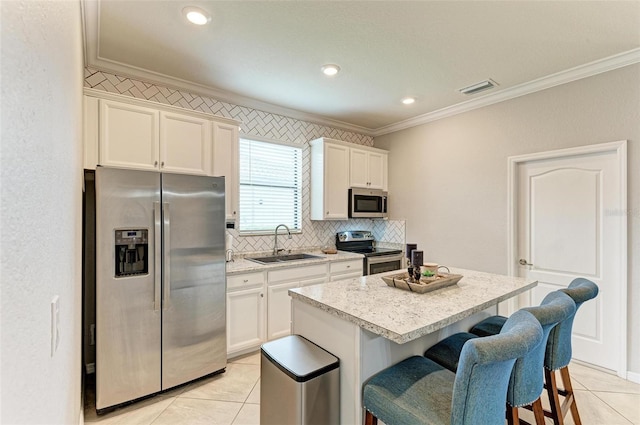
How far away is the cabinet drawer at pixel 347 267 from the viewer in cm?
376

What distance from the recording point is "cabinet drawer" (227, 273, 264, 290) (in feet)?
9.61

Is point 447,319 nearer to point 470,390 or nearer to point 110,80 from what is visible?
point 470,390

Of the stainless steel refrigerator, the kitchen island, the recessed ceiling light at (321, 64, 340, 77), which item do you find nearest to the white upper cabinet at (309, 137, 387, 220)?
the recessed ceiling light at (321, 64, 340, 77)

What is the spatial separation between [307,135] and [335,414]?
3.45m

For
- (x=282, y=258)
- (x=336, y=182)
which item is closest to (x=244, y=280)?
(x=282, y=258)

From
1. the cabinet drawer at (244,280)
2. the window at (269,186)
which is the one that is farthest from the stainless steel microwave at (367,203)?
the cabinet drawer at (244,280)

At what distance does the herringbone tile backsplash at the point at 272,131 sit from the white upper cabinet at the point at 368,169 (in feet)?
1.45

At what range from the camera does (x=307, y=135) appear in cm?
427

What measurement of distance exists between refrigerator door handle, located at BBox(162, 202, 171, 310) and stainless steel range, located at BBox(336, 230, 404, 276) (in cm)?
247

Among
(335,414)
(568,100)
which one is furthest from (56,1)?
(568,100)


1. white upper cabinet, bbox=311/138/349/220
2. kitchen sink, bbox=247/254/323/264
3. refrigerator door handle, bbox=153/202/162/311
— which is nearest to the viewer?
refrigerator door handle, bbox=153/202/162/311

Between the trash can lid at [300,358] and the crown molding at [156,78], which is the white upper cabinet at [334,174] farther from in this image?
the trash can lid at [300,358]

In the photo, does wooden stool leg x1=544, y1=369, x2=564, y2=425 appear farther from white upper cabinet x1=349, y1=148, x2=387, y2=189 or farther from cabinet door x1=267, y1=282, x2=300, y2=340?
white upper cabinet x1=349, y1=148, x2=387, y2=189

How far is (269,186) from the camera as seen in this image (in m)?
3.96
